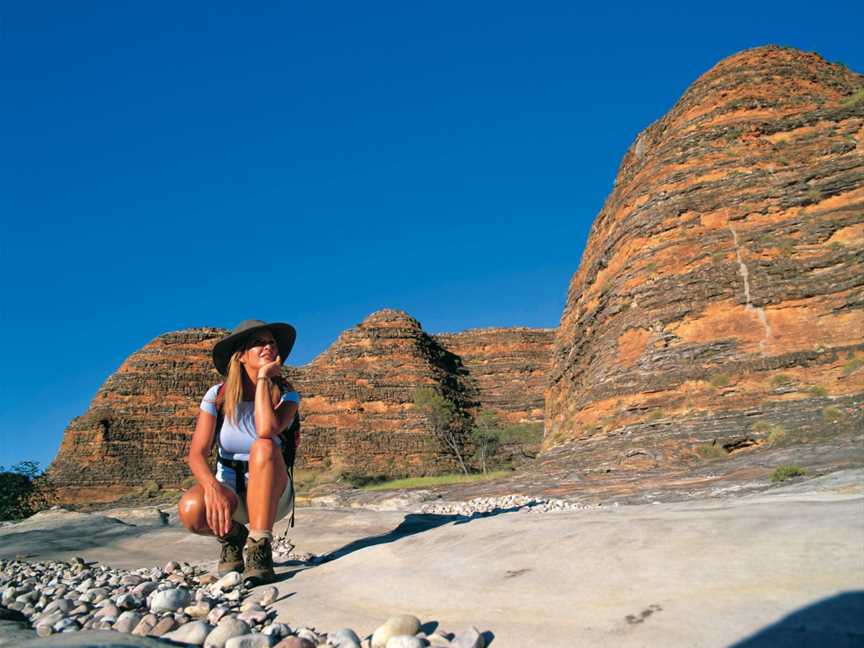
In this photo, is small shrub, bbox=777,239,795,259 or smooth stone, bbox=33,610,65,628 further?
small shrub, bbox=777,239,795,259

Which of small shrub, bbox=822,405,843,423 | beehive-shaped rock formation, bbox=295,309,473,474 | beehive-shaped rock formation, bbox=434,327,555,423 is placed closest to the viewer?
small shrub, bbox=822,405,843,423

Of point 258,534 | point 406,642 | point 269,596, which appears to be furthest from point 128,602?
point 406,642

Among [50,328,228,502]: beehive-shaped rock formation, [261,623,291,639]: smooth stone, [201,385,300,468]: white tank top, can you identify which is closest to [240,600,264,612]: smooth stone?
[261,623,291,639]: smooth stone

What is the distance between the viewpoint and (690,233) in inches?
790

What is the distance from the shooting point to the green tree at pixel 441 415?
4691 centimetres

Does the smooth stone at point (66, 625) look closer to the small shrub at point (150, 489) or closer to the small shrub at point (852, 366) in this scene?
the small shrub at point (852, 366)

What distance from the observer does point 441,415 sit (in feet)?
156

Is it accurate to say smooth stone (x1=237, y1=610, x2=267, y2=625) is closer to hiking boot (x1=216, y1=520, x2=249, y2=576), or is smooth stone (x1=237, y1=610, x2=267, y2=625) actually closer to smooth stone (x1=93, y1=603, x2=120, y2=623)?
smooth stone (x1=93, y1=603, x2=120, y2=623)

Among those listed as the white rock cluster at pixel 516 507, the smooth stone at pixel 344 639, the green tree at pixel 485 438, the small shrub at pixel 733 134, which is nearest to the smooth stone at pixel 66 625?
the smooth stone at pixel 344 639

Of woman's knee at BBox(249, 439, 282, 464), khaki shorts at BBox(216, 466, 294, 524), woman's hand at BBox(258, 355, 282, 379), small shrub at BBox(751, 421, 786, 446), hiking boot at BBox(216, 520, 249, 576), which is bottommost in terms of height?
small shrub at BBox(751, 421, 786, 446)

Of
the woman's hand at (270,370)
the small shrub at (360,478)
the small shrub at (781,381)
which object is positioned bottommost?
the small shrub at (360,478)

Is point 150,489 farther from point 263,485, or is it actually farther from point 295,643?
point 295,643

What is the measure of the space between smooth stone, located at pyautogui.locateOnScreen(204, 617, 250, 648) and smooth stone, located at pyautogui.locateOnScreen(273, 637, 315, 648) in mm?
314

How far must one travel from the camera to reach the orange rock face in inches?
600
